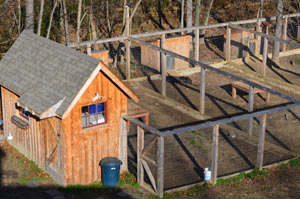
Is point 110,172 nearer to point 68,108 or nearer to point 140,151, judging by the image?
point 140,151

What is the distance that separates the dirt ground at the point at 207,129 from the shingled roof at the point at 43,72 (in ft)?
12.0

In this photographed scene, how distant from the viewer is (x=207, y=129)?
22781 millimetres

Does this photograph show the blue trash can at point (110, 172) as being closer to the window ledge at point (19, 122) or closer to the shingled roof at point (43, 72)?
the shingled roof at point (43, 72)

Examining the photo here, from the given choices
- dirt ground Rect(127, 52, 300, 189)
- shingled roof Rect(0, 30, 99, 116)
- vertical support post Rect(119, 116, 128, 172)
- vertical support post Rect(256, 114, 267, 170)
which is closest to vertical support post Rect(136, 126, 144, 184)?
dirt ground Rect(127, 52, 300, 189)

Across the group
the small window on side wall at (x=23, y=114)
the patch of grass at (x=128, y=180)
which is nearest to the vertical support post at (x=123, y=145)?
the patch of grass at (x=128, y=180)

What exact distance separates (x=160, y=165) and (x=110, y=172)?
178 centimetres

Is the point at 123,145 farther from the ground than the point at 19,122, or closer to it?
closer to it

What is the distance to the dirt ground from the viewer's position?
1981cm

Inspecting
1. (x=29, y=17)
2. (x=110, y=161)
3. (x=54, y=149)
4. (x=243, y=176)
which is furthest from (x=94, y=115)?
(x=29, y=17)

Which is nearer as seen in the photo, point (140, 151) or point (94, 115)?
point (140, 151)

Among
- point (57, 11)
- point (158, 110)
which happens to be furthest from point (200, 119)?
point (57, 11)

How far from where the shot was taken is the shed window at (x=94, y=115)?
18531 millimetres

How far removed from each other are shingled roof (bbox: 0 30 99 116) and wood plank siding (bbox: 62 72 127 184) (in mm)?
484

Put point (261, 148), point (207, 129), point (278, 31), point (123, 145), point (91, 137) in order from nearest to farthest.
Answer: point (91, 137), point (123, 145), point (261, 148), point (207, 129), point (278, 31)
